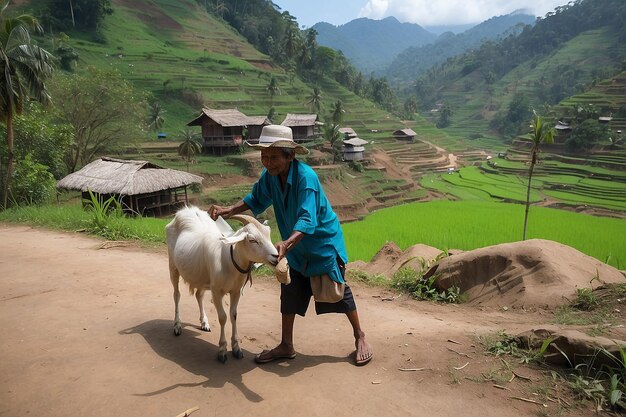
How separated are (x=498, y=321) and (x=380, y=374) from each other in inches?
76.3

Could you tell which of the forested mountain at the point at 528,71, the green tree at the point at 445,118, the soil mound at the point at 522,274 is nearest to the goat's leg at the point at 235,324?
the soil mound at the point at 522,274

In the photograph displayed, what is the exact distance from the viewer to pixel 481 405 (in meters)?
2.77

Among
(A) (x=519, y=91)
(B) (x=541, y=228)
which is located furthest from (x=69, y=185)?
(A) (x=519, y=91)

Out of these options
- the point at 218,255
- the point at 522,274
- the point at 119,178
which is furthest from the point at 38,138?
the point at 522,274

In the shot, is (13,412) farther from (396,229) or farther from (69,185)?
(396,229)

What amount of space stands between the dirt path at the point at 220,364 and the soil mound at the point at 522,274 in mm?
368

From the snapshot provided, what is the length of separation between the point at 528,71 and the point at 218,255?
10568cm

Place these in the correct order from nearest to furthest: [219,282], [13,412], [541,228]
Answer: [13,412], [219,282], [541,228]

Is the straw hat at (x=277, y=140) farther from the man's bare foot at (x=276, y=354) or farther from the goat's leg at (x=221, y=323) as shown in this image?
the man's bare foot at (x=276, y=354)

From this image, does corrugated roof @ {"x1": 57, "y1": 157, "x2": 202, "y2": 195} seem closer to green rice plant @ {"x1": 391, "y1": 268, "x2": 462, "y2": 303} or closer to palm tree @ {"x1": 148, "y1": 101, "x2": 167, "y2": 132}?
green rice plant @ {"x1": 391, "y1": 268, "x2": 462, "y2": 303}

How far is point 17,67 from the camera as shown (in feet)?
41.1

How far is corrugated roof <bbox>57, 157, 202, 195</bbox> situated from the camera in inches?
647

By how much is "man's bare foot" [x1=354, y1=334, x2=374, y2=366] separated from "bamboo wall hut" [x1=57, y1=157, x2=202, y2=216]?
46.4 ft

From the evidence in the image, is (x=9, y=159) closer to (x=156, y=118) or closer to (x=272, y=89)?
(x=156, y=118)
